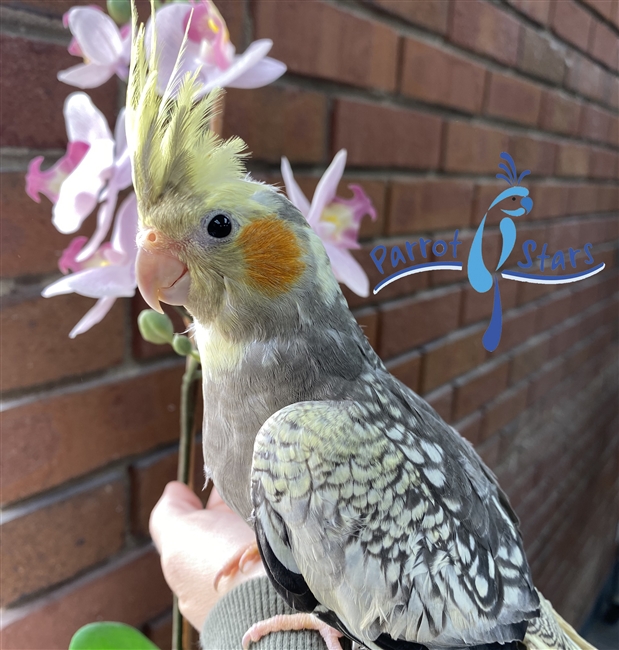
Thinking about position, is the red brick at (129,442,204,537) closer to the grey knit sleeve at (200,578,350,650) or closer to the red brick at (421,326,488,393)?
the grey knit sleeve at (200,578,350,650)

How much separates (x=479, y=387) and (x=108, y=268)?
87 centimetres

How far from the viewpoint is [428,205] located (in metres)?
0.87

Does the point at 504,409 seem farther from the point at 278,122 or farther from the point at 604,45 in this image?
the point at 278,122

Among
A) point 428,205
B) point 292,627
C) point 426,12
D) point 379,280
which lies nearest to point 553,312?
point 428,205

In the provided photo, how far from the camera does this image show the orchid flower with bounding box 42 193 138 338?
41 centimetres

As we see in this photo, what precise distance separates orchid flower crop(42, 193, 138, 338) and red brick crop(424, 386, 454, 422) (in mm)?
675

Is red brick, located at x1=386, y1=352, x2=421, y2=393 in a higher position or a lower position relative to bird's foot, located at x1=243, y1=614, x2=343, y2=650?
higher

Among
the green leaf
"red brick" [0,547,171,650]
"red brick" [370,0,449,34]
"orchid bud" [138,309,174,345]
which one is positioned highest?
"red brick" [370,0,449,34]

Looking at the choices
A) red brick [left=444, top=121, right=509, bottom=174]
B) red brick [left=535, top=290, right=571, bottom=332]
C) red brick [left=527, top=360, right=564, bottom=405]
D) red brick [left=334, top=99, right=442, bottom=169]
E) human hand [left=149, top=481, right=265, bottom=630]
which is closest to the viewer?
human hand [left=149, top=481, right=265, bottom=630]

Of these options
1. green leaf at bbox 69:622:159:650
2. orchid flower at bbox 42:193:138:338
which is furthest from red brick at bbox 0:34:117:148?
green leaf at bbox 69:622:159:650

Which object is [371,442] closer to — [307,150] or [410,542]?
[410,542]

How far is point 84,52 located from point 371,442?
1.32 feet

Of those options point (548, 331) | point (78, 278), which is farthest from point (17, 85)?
point (548, 331)

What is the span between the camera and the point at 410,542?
1.38ft
